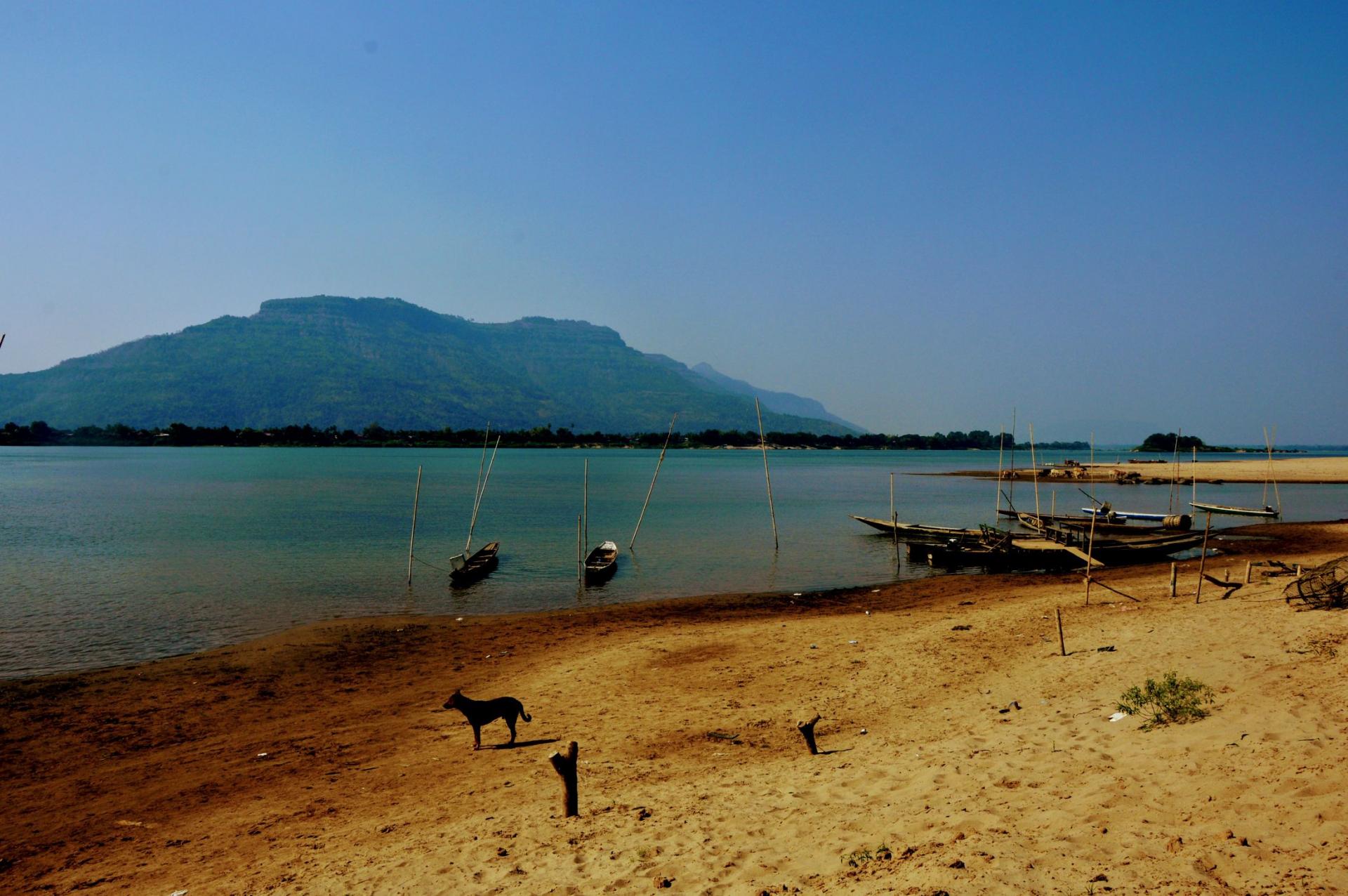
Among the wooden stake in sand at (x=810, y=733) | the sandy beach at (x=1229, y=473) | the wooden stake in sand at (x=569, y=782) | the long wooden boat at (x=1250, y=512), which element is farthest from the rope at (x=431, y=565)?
the sandy beach at (x=1229, y=473)

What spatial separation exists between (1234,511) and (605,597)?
42.6 meters

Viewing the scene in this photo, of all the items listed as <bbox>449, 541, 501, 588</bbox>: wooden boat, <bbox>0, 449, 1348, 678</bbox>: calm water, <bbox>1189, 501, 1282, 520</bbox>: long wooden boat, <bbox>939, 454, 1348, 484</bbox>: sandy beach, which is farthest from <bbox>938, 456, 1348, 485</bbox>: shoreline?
<bbox>449, 541, 501, 588</bbox>: wooden boat

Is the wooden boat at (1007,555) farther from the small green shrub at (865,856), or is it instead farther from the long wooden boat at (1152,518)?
the small green shrub at (865,856)

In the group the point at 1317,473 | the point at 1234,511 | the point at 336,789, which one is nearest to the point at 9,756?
the point at 336,789

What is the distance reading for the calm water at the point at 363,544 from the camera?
74.1 feet

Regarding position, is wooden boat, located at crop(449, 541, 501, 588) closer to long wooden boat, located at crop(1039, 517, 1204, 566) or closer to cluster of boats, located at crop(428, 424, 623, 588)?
cluster of boats, located at crop(428, 424, 623, 588)

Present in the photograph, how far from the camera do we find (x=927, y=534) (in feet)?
121

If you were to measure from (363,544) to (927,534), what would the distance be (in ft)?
87.9

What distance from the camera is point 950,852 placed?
21.2ft

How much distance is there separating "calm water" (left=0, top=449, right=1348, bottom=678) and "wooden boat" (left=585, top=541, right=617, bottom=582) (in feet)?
1.79

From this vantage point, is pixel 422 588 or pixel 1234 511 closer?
pixel 422 588

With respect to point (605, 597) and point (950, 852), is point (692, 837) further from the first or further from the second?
point (605, 597)

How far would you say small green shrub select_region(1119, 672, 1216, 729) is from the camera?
912 cm

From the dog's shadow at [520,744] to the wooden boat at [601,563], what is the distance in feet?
54.3
